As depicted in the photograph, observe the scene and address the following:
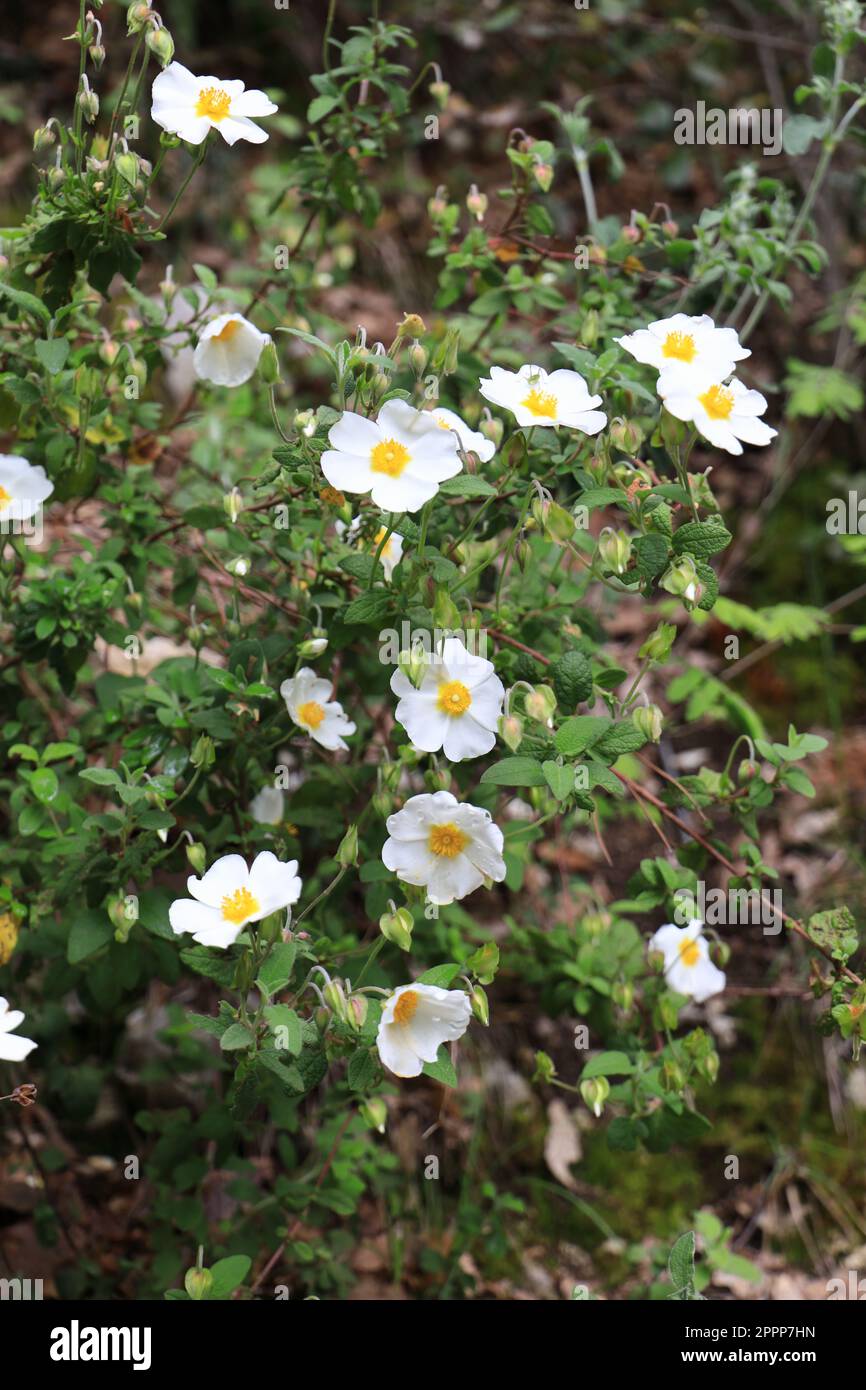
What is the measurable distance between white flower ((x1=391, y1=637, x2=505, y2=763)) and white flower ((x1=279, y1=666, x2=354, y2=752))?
0.24 meters

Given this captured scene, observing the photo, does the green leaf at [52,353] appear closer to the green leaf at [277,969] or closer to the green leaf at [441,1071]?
the green leaf at [277,969]

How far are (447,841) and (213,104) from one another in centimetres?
89

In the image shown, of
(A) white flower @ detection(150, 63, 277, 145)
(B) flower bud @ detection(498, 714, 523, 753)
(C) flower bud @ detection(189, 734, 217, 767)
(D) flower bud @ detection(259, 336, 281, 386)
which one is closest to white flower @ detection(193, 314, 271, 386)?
(D) flower bud @ detection(259, 336, 281, 386)

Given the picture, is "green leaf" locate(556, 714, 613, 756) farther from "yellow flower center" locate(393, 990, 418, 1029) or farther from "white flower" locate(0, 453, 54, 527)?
"white flower" locate(0, 453, 54, 527)

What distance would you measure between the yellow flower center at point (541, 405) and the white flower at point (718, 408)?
0.13 m

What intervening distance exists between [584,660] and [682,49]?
2.92 meters

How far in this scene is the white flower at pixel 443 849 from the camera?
4.40ft

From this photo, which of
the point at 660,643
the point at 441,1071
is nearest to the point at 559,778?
the point at 660,643

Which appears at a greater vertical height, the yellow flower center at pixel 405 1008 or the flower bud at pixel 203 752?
the flower bud at pixel 203 752

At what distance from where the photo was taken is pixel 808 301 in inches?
140

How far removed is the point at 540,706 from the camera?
1389 millimetres

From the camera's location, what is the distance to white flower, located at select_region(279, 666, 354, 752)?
1.56m

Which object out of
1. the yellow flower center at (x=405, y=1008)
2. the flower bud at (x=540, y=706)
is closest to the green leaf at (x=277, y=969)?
the yellow flower center at (x=405, y=1008)

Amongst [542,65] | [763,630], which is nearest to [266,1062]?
[763,630]
